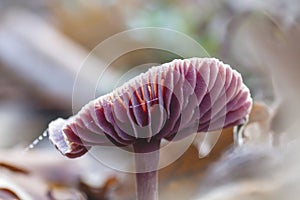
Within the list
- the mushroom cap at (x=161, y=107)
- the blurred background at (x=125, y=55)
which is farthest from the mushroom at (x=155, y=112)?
the blurred background at (x=125, y=55)

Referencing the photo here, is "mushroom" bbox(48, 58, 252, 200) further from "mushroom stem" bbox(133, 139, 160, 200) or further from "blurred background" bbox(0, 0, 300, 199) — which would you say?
"blurred background" bbox(0, 0, 300, 199)

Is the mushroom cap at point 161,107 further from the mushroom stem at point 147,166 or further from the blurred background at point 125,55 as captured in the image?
the blurred background at point 125,55

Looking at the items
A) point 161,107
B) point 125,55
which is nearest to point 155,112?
point 161,107

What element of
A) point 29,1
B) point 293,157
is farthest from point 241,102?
point 29,1

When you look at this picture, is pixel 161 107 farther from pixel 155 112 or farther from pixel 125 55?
pixel 125 55

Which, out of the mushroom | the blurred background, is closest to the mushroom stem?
the mushroom

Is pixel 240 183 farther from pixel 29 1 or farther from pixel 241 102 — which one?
pixel 29 1

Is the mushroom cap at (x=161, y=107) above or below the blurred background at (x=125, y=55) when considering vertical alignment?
below
